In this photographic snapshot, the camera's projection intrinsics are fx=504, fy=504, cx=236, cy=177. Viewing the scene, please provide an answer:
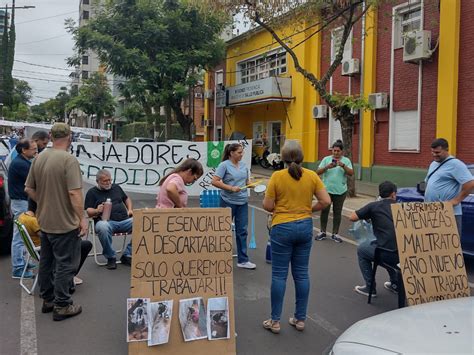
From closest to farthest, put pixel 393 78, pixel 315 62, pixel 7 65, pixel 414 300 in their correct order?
1. pixel 414 300
2. pixel 393 78
3. pixel 315 62
4. pixel 7 65

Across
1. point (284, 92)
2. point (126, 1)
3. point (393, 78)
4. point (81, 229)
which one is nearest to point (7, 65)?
point (126, 1)

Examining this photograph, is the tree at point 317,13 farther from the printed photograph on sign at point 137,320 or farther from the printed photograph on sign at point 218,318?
the printed photograph on sign at point 137,320

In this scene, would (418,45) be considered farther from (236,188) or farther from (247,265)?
(247,265)

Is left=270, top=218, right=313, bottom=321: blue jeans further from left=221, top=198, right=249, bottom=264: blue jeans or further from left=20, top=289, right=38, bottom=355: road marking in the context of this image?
left=221, top=198, right=249, bottom=264: blue jeans

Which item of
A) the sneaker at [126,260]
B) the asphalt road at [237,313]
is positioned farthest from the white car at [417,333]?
the sneaker at [126,260]

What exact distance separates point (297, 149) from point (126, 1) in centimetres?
2310

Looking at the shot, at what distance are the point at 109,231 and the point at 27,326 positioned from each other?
2.18 metres

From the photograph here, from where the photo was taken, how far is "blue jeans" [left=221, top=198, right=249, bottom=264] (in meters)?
6.57

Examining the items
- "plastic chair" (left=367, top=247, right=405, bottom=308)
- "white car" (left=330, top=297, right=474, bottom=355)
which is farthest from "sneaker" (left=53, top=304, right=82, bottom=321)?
"plastic chair" (left=367, top=247, right=405, bottom=308)

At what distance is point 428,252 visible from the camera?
4684mm

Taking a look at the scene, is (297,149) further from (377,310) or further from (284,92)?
(284,92)

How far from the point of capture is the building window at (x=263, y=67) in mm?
25619

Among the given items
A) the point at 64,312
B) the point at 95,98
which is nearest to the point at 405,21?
the point at 64,312

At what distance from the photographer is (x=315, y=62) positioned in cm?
2238
